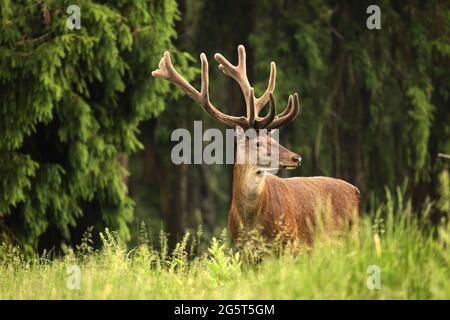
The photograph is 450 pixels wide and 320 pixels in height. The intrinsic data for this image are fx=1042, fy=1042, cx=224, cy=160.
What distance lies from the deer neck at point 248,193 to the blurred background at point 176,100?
0.74 meters

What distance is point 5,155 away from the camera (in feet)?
38.2

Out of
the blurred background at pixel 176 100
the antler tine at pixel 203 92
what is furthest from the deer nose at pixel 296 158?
the blurred background at pixel 176 100

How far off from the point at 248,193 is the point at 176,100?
791 centimetres

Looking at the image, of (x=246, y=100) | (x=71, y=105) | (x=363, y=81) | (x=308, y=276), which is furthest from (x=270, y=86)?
(x=363, y=81)

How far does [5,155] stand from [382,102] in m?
7.67

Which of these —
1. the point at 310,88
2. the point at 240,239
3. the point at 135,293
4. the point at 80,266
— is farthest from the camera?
the point at 310,88

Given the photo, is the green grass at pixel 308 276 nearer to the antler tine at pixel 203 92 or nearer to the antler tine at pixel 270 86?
the antler tine at pixel 203 92

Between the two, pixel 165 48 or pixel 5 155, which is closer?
pixel 5 155

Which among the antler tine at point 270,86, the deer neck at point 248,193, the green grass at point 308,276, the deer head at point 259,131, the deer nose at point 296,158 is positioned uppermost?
the antler tine at point 270,86

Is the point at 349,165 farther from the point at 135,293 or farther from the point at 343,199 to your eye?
the point at 135,293

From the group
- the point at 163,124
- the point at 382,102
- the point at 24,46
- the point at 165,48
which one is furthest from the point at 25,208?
the point at 382,102

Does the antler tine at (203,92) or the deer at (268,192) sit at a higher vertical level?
the antler tine at (203,92)

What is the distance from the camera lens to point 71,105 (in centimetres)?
1195

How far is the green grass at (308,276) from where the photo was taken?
237 inches
